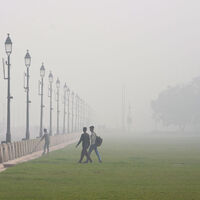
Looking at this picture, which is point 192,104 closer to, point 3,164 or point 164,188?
point 3,164

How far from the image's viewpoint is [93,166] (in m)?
33.3

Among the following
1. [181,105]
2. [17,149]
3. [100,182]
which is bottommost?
[100,182]

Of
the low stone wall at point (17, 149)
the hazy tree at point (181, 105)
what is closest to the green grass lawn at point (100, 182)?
the low stone wall at point (17, 149)

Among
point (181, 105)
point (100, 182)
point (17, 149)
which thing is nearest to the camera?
point (100, 182)

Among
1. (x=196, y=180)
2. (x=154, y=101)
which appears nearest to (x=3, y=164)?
(x=196, y=180)

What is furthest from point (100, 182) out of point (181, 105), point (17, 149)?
point (181, 105)

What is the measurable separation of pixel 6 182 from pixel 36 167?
779 centimetres

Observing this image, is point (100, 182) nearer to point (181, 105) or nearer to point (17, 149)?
point (17, 149)

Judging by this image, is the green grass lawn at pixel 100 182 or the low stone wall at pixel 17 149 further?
the low stone wall at pixel 17 149

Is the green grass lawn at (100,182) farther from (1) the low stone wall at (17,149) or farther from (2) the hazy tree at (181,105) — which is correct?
(2) the hazy tree at (181,105)

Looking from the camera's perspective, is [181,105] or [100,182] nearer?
[100,182]

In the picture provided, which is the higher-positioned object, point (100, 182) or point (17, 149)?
point (17, 149)

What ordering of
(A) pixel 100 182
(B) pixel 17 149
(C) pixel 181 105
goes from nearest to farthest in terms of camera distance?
(A) pixel 100 182 < (B) pixel 17 149 < (C) pixel 181 105

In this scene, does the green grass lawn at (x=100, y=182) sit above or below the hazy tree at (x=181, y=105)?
below
